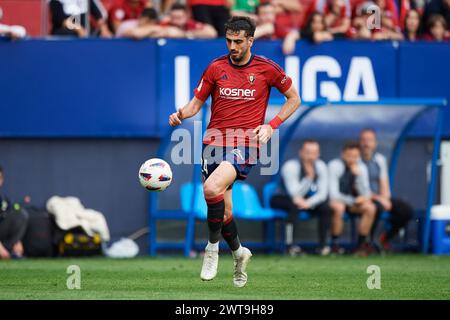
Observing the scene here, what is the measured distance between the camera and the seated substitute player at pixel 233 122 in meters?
10.4

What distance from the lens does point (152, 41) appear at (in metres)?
16.7

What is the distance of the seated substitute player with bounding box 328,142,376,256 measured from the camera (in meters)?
16.2

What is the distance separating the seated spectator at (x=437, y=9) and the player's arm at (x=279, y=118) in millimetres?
7693

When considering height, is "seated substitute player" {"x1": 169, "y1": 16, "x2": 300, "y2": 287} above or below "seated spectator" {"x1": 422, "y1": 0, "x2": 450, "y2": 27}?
below

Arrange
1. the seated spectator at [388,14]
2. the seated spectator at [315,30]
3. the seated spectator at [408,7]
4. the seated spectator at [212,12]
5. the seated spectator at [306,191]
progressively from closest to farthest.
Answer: the seated spectator at [306,191] → the seated spectator at [315,30] → the seated spectator at [212,12] → the seated spectator at [388,14] → the seated spectator at [408,7]

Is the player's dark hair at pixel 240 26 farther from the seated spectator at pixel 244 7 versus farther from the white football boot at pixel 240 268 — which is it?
the seated spectator at pixel 244 7

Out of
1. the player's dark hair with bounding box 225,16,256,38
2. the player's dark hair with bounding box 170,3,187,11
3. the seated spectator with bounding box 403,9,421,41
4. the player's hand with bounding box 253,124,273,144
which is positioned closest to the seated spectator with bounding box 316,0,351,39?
the seated spectator with bounding box 403,9,421,41

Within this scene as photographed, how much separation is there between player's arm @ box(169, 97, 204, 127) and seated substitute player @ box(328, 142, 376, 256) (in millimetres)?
5864

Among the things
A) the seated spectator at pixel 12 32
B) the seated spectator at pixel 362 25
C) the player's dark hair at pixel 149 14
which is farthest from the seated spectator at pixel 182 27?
the seated spectator at pixel 362 25

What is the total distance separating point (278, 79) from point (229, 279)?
87.4 inches

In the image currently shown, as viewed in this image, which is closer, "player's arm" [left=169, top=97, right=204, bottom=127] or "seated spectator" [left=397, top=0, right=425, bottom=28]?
"player's arm" [left=169, top=97, right=204, bottom=127]

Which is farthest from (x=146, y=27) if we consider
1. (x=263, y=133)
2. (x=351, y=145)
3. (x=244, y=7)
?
(x=263, y=133)

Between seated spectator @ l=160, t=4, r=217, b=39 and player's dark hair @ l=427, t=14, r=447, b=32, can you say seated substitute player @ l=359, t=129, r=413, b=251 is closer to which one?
player's dark hair @ l=427, t=14, r=447, b=32

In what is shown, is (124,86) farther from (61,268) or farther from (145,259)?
(61,268)
